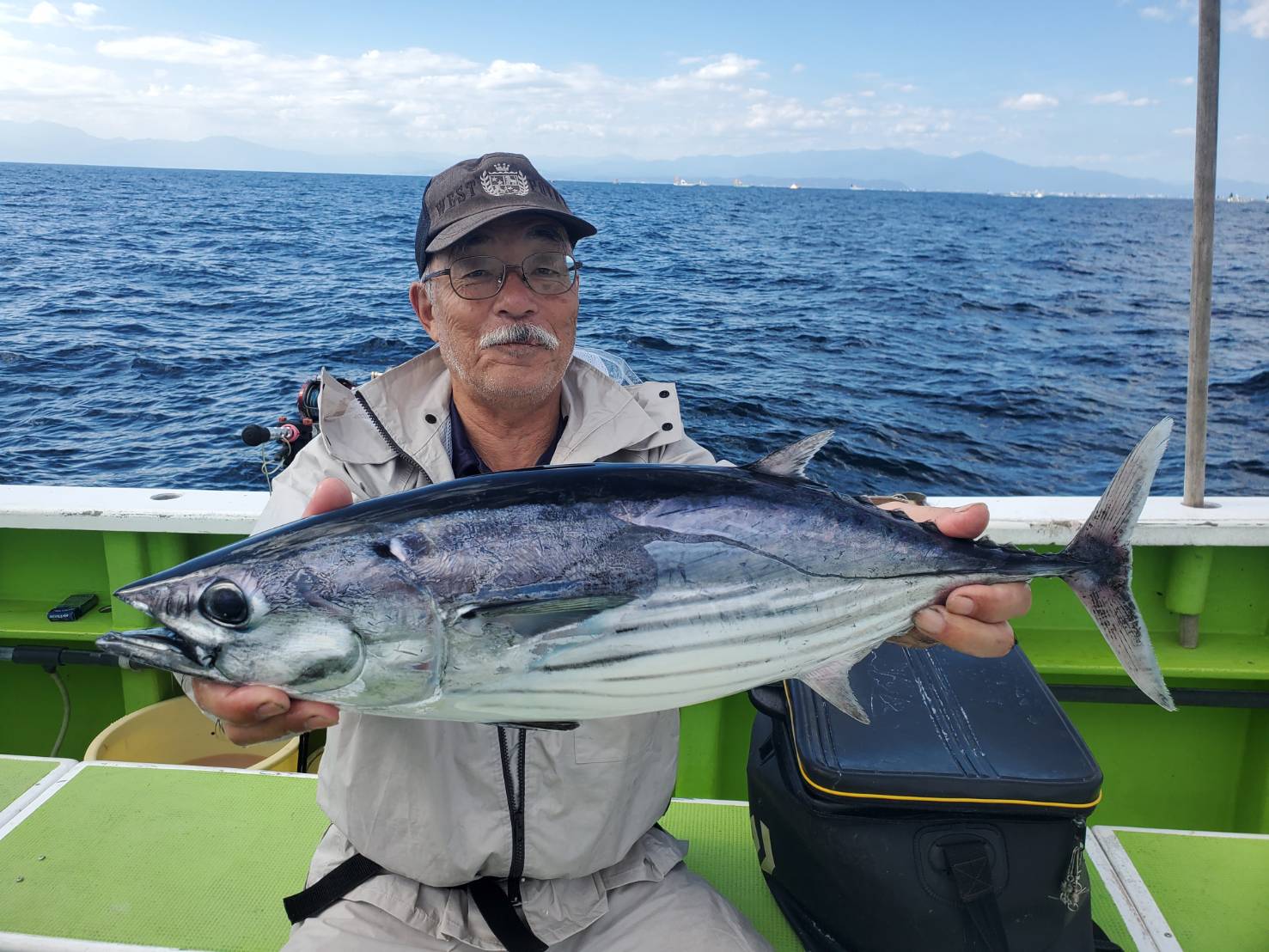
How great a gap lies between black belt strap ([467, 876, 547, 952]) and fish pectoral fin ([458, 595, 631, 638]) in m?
1.06

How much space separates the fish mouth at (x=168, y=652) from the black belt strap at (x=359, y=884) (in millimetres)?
1032

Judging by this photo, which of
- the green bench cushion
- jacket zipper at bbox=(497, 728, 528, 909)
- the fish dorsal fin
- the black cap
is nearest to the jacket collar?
the black cap

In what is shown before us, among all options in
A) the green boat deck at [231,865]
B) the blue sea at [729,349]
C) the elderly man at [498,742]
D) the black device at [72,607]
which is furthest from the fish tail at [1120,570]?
the blue sea at [729,349]

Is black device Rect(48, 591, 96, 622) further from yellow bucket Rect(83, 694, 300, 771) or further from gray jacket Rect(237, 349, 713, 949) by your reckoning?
gray jacket Rect(237, 349, 713, 949)

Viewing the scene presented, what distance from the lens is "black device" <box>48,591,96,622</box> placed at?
386 centimetres

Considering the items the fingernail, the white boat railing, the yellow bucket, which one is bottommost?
the yellow bucket

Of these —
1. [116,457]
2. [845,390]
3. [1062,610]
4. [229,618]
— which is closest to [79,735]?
[229,618]

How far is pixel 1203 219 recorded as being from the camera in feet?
10.5

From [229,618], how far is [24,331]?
66.7ft

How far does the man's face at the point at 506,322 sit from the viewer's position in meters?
2.52

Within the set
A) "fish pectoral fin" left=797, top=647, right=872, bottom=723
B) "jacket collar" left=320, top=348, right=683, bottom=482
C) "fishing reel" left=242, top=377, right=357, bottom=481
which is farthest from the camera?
"fishing reel" left=242, top=377, right=357, bottom=481

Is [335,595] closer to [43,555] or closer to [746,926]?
[746,926]

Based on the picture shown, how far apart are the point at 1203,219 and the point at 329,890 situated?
149 inches

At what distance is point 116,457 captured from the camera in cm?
1102
